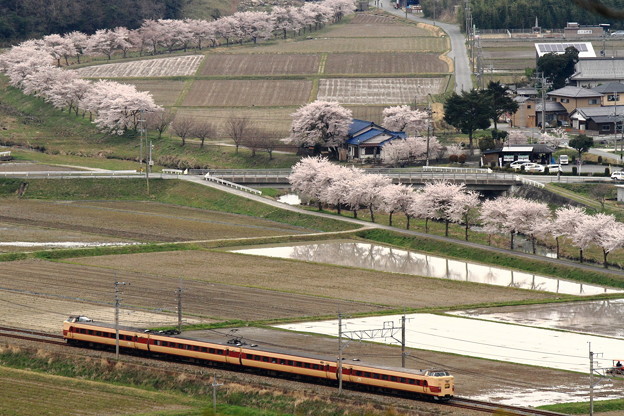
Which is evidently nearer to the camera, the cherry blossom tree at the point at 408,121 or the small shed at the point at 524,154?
the small shed at the point at 524,154

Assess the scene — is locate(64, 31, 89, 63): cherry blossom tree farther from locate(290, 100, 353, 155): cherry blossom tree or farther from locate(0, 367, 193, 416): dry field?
locate(0, 367, 193, 416): dry field

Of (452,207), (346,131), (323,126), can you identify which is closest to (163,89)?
(323,126)

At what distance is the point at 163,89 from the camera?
127250mm

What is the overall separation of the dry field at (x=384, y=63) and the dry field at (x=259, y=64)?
8.52 ft

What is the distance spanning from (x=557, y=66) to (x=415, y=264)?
62.1 meters

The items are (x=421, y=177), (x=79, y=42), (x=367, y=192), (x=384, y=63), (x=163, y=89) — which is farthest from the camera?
(x=79, y=42)

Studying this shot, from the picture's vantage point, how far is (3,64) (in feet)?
455

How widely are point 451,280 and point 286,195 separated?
3020 centimetres

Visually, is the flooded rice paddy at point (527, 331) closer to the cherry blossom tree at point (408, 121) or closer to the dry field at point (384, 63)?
the cherry blossom tree at point (408, 121)

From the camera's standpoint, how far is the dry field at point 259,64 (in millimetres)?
132137

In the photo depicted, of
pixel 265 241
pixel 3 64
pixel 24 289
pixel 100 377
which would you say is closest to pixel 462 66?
pixel 3 64

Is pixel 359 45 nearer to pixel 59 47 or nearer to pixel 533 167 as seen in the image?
pixel 59 47

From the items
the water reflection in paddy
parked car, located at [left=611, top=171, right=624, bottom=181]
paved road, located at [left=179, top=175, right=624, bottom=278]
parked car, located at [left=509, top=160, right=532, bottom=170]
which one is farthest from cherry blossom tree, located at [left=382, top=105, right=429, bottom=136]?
the water reflection in paddy

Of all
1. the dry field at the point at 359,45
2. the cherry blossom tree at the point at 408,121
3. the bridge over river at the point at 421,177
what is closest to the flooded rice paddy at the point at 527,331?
the bridge over river at the point at 421,177
